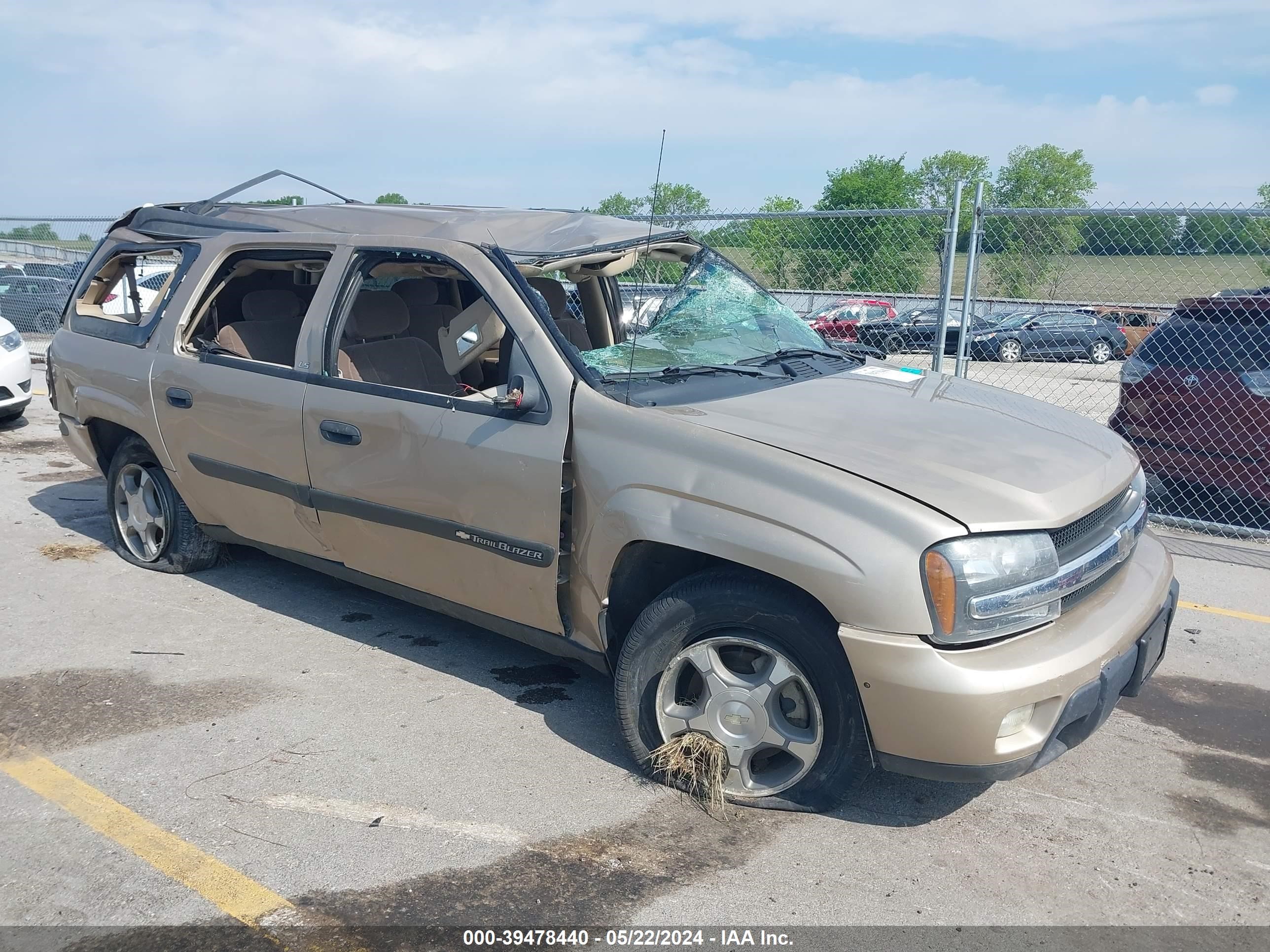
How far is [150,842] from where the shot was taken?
309cm

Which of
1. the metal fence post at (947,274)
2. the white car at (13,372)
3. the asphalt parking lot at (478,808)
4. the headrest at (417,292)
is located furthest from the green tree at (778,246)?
the white car at (13,372)

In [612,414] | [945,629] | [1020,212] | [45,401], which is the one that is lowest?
[45,401]

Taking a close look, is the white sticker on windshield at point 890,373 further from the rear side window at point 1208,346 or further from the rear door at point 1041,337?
the rear door at point 1041,337

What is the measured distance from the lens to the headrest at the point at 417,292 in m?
4.89

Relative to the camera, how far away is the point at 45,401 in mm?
11148

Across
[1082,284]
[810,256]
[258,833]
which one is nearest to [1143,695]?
[258,833]

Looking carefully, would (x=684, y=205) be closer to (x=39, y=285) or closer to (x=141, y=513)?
(x=141, y=513)

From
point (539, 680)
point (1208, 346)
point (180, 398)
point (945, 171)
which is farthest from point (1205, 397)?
point (945, 171)

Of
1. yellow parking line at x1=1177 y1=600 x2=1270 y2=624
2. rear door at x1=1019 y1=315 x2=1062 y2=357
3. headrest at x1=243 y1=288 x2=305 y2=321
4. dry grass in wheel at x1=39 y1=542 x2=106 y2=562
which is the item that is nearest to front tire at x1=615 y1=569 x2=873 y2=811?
headrest at x1=243 y1=288 x2=305 y2=321

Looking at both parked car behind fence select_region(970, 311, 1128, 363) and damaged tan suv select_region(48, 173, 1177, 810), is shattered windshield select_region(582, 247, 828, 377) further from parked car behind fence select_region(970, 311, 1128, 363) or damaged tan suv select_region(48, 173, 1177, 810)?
parked car behind fence select_region(970, 311, 1128, 363)

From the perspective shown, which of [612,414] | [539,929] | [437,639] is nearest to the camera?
[539,929]

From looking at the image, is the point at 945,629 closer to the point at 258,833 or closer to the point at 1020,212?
the point at 258,833

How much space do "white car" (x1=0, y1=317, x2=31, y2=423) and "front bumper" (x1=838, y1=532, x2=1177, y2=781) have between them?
8561 millimetres

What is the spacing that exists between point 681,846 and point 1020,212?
5260 mm
